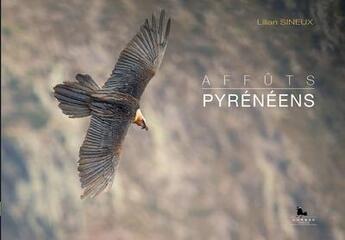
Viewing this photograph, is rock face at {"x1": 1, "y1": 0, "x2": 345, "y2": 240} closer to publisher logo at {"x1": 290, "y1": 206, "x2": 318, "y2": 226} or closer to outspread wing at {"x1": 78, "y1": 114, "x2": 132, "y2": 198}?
publisher logo at {"x1": 290, "y1": 206, "x2": 318, "y2": 226}

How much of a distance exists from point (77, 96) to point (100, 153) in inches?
7.7

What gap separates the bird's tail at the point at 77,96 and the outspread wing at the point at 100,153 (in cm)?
7

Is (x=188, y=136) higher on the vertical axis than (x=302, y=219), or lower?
higher

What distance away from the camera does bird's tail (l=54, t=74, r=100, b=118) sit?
2.42 meters

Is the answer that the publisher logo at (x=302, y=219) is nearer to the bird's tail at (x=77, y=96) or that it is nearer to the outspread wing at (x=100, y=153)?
the outspread wing at (x=100, y=153)

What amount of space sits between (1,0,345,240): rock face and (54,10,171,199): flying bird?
1.22ft

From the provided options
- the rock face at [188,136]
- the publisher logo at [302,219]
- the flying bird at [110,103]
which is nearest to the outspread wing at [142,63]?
the flying bird at [110,103]

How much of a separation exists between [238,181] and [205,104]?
327mm

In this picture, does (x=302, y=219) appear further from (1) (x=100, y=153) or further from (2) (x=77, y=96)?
(2) (x=77, y=96)

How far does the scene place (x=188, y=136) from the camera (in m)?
2.99

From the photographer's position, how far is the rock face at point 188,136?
9.71 feet

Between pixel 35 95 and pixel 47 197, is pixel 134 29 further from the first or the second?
pixel 47 197

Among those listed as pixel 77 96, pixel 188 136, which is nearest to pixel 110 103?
pixel 77 96

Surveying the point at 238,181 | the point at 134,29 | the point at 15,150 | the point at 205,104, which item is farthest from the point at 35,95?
the point at 238,181
